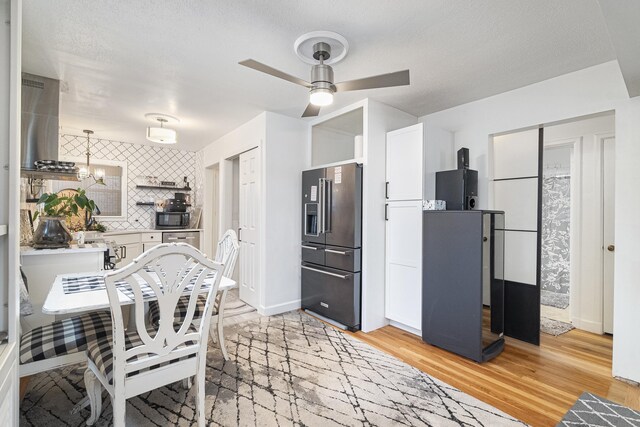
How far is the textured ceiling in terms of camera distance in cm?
179

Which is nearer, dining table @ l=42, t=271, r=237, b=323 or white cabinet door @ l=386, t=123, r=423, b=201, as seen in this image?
dining table @ l=42, t=271, r=237, b=323

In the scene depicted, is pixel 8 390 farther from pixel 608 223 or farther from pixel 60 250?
pixel 608 223

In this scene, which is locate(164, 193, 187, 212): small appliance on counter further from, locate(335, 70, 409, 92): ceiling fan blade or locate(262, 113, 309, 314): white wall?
locate(335, 70, 409, 92): ceiling fan blade

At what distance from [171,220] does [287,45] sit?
4199mm

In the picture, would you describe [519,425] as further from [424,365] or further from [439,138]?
[439,138]

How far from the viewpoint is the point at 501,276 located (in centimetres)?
278

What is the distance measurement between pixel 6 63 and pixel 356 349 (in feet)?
9.31

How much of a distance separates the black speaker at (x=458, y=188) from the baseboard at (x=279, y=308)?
2.14m

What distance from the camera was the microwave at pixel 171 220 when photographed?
5.27 metres

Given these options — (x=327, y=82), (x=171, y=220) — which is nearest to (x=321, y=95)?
(x=327, y=82)

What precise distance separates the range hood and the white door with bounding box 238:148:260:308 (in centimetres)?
193

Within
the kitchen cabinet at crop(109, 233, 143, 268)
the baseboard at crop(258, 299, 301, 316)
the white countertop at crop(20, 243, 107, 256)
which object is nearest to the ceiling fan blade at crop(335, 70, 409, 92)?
the white countertop at crop(20, 243, 107, 256)

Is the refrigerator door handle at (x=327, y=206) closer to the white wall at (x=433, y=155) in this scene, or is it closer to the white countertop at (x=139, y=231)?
the white wall at (x=433, y=155)

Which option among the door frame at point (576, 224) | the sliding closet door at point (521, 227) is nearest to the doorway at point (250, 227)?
the sliding closet door at point (521, 227)
